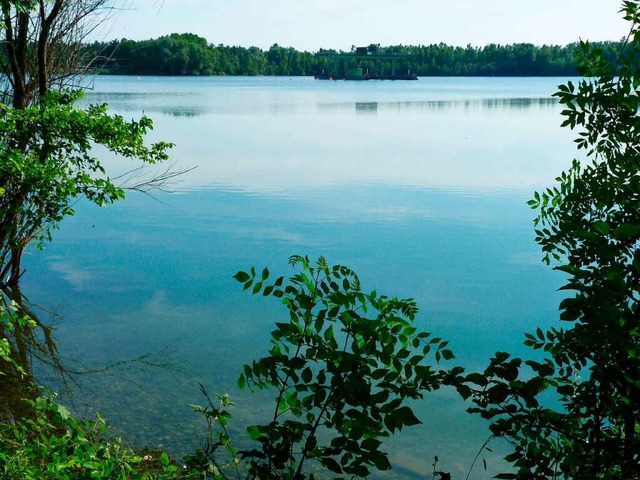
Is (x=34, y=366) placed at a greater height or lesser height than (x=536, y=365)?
lesser

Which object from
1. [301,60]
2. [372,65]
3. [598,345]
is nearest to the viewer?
[598,345]

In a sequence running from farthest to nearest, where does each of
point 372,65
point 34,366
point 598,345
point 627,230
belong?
point 372,65 < point 34,366 < point 598,345 < point 627,230

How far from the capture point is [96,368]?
7875mm

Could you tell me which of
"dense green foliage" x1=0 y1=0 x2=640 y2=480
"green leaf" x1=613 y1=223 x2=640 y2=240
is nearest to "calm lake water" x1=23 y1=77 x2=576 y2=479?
"dense green foliage" x1=0 y1=0 x2=640 y2=480

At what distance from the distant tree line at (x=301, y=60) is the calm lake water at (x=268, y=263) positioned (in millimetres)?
85168

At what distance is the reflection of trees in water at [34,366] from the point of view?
6.52 meters

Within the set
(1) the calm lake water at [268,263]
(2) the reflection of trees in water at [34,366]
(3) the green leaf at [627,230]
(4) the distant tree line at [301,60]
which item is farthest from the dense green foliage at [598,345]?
(4) the distant tree line at [301,60]

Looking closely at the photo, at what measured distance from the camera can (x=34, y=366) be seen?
26.2ft

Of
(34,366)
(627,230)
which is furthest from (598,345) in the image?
(34,366)

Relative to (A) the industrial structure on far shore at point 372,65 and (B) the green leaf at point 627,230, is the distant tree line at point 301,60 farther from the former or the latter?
(B) the green leaf at point 627,230

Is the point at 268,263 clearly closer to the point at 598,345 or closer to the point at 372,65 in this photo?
the point at 598,345

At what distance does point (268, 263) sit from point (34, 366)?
184 inches

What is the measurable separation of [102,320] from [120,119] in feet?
10.1

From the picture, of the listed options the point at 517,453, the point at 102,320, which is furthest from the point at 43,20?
the point at 517,453
